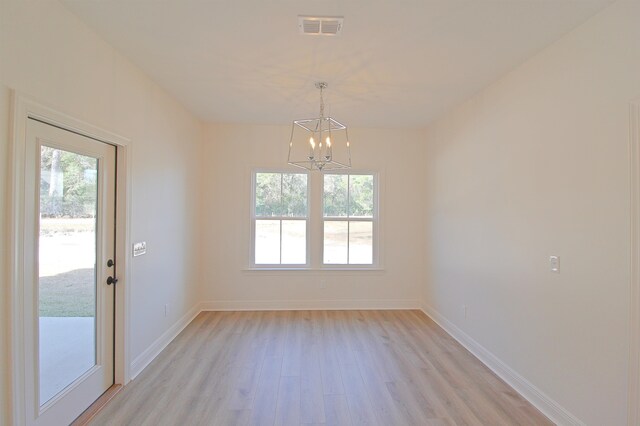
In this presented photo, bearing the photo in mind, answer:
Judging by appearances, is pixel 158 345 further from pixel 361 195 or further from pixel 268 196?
pixel 361 195

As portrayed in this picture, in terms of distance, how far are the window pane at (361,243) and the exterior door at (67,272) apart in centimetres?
307

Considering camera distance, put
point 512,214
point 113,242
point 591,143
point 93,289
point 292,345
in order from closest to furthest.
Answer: point 591,143 < point 93,289 < point 113,242 < point 512,214 < point 292,345

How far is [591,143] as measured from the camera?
75.3 inches

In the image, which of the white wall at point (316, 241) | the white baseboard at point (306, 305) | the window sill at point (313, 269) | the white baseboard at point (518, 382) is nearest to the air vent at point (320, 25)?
the white wall at point (316, 241)

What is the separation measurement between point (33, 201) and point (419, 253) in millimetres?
4352

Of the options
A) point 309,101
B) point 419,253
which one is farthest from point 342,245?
point 309,101

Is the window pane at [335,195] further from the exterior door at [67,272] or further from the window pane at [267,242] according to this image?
the exterior door at [67,272]

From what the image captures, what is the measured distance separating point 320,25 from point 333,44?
30cm

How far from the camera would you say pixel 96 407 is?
86.7 inches

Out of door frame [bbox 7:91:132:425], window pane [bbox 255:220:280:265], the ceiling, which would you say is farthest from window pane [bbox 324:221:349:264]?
door frame [bbox 7:91:132:425]

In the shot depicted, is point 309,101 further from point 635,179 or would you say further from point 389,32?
point 635,179

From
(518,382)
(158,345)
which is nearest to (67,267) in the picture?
(158,345)

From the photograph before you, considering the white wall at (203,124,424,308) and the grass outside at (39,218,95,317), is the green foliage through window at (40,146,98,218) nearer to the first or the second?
the grass outside at (39,218,95,317)

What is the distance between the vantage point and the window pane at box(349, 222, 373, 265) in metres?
4.56
